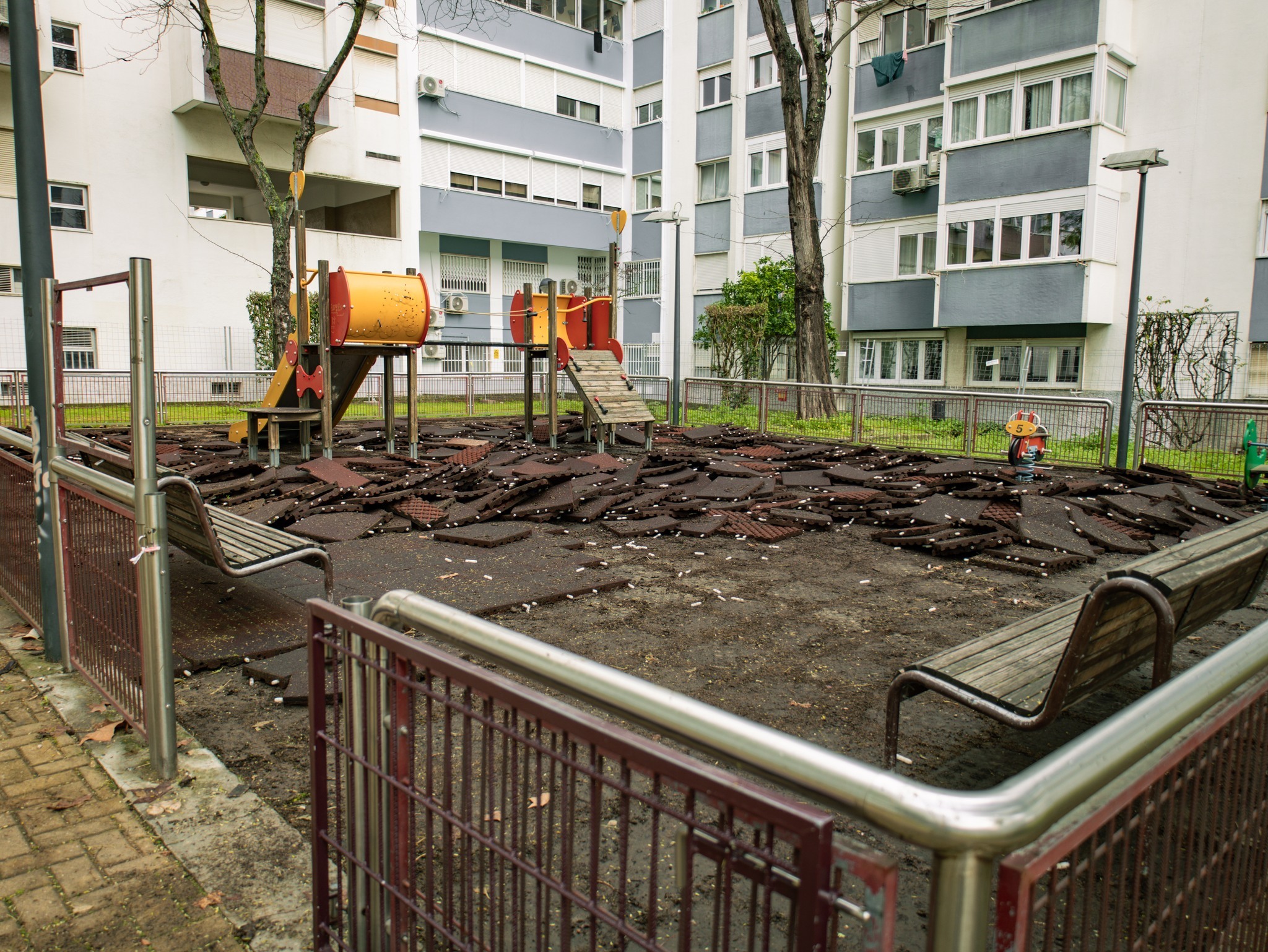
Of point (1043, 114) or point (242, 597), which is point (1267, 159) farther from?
point (242, 597)

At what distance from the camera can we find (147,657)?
11.7 feet

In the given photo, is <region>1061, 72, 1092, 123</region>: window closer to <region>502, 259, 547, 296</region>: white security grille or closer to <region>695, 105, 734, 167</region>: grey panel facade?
<region>695, 105, 734, 167</region>: grey panel facade

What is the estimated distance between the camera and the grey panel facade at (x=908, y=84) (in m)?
27.5

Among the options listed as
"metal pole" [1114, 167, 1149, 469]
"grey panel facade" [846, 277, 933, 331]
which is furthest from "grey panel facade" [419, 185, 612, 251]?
"metal pole" [1114, 167, 1149, 469]

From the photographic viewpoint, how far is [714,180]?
34.5m

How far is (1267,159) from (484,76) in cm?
2401

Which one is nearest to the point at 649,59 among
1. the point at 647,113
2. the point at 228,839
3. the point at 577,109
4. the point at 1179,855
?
the point at 647,113

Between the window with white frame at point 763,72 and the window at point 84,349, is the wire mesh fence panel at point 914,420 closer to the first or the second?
the window with white frame at point 763,72

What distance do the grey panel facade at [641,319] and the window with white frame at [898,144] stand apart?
32.3 feet

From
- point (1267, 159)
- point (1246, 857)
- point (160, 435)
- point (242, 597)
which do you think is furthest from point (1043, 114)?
point (1246, 857)

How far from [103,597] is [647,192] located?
117 ft

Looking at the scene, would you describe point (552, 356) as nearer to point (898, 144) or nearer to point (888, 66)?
point (898, 144)

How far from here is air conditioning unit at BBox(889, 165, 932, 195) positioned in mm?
27516

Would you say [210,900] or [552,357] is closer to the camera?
[210,900]
